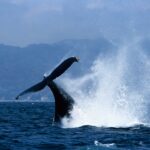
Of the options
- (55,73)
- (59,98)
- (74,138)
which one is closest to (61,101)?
(59,98)

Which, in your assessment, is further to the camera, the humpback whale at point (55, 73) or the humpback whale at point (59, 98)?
the humpback whale at point (59, 98)

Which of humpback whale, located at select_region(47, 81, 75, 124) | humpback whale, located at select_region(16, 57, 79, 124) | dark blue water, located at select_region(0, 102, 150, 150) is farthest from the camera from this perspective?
humpback whale, located at select_region(47, 81, 75, 124)

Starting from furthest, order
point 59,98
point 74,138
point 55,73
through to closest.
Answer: point 59,98 < point 55,73 < point 74,138

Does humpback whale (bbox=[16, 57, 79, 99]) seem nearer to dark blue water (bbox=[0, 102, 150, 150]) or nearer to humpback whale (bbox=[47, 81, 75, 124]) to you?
humpback whale (bbox=[47, 81, 75, 124])

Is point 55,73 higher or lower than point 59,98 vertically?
higher

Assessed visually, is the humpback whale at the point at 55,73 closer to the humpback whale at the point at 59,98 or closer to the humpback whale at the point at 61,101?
the humpback whale at the point at 59,98

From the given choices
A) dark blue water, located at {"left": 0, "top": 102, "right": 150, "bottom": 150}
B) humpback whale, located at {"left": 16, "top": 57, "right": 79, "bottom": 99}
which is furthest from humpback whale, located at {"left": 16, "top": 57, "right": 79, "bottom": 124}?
dark blue water, located at {"left": 0, "top": 102, "right": 150, "bottom": 150}

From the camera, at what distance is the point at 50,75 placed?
29.2 m

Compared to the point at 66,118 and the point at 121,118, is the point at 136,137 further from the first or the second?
the point at 121,118

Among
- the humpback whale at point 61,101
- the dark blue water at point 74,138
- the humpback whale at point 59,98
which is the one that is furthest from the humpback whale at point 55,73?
the dark blue water at point 74,138

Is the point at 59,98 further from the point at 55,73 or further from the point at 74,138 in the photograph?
the point at 74,138

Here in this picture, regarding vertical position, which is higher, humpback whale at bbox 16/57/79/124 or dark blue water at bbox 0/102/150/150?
humpback whale at bbox 16/57/79/124

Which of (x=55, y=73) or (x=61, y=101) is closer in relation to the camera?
(x=55, y=73)

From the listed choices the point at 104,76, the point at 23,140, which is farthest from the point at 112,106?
the point at 104,76
